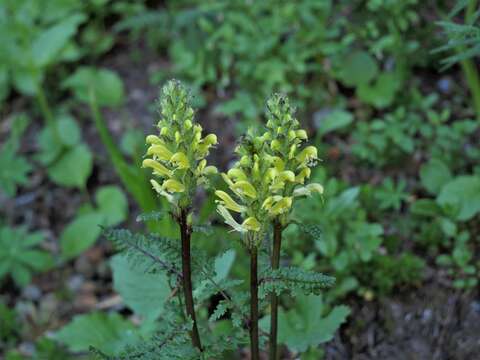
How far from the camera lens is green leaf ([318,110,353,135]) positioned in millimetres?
3734

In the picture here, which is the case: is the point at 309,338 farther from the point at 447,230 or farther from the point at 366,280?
the point at 447,230

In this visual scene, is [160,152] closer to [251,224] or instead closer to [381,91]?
[251,224]

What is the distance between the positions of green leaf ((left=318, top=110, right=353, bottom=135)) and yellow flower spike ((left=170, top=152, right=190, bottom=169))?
6.76 feet

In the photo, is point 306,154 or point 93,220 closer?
point 306,154

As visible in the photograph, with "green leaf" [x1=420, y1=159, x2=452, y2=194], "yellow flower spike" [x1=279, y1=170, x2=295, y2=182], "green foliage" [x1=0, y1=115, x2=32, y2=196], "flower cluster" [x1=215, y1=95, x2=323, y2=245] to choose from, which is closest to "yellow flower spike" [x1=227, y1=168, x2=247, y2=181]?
"flower cluster" [x1=215, y1=95, x2=323, y2=245]

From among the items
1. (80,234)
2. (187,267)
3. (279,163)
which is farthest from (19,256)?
(279,163)

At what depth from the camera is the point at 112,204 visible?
395 centimetres

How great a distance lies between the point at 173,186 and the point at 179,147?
11 centimetres

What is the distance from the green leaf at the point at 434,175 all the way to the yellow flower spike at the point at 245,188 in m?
1.84

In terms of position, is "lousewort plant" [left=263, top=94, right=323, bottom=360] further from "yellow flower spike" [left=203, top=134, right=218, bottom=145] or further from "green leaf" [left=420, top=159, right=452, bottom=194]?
"green leaf" [left=420, top=159, right=452, bottom=194]

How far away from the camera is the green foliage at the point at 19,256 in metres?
3.43

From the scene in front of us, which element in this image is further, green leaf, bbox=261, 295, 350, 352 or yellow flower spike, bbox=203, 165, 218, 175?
green leaf, bbox=261, 295, 350, 352

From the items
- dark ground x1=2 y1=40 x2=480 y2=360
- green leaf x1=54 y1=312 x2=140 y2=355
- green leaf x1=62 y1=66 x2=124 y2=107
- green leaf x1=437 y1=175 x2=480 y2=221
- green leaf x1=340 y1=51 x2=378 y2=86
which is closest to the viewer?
dark ground x1=2 y1=40 x2=480 y2=360

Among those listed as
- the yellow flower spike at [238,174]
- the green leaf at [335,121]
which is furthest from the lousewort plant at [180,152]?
the green leaf at [335,121]
